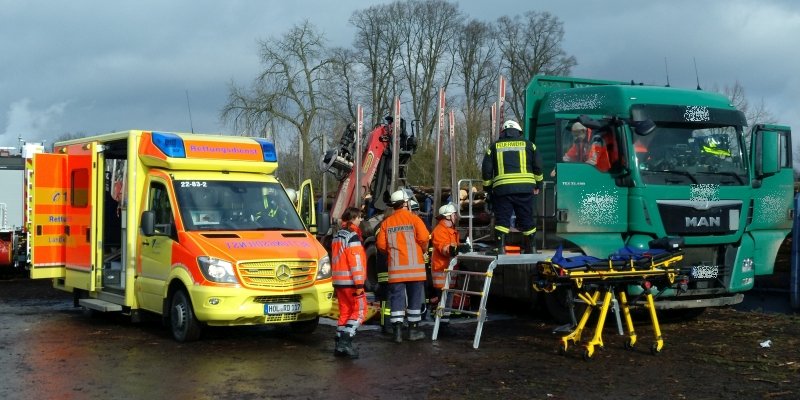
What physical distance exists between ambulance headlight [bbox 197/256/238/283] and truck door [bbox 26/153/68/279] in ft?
14.0

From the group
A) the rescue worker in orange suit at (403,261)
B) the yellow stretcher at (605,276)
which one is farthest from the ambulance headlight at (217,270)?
the yellow stretcher at (605,276)

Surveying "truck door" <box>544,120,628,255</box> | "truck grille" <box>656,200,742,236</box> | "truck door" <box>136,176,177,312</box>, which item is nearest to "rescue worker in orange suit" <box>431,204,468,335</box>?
"truck door" <box>544,120,628,255</box>

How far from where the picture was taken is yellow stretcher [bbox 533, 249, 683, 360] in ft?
29.8

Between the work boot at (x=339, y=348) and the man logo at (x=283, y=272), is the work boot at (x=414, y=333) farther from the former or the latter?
the man logo at (x=283, y=272)

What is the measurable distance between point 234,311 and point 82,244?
3863 millimetres

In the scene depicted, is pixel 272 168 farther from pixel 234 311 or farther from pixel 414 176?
pixel 414 176

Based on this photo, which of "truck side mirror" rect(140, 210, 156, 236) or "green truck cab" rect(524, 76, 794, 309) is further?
"green truck cab" rect(524, 76, 794, 309)

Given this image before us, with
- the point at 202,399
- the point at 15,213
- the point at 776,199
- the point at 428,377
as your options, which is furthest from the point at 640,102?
the point at 15,213

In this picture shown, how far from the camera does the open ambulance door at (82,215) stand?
12.3m

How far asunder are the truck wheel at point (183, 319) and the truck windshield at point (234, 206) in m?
0.87

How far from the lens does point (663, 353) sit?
982cm

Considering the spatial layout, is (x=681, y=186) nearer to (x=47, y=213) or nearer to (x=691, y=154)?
(x=691, y=154)

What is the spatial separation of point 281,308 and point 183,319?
1232mm

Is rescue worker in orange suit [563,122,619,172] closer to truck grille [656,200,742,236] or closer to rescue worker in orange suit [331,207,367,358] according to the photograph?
truck grille [656,200,742,236]
